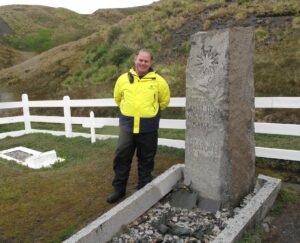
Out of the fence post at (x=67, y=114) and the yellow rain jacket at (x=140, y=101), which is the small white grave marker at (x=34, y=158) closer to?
the fence post at (x=67, y=114)

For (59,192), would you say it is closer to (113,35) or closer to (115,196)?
(115,196)

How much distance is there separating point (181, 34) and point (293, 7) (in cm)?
523

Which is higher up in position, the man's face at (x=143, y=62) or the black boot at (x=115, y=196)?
the man's face at (x=143, y=62)

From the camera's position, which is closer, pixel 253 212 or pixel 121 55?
pixel 253 212

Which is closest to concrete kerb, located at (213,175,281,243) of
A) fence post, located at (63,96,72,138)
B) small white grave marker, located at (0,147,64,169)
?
small white grave marker, located at (0,147,64,169)

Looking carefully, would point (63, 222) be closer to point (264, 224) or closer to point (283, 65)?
point (264, 224)

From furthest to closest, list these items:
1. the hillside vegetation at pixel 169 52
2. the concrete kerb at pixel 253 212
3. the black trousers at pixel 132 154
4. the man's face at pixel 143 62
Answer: the hillside vegetation at pixel 169 52, the black trousers at pixel 132 154, the man's face at pixel 143 62, the concrete kerb at pixel 253 212

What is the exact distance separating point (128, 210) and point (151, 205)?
0.54 m

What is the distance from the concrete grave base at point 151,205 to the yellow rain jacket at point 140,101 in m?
0.86

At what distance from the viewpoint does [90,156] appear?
27.0 feet

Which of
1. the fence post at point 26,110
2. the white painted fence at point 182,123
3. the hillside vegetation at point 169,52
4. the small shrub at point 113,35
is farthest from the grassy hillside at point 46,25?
the white painted fence at point 182,123

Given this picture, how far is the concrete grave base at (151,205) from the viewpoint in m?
4.07

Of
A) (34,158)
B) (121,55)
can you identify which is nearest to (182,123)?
(34,158)

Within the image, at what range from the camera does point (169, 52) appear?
17.4 m
